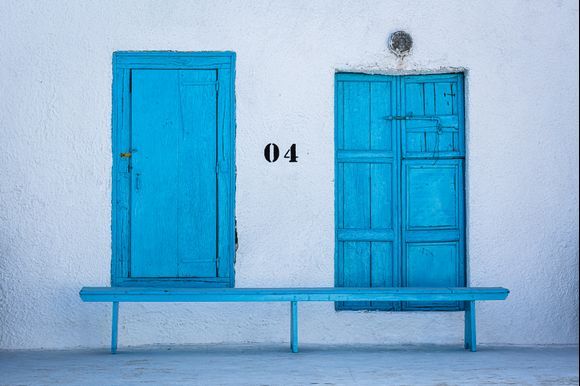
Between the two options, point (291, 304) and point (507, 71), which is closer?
point (291, 304)

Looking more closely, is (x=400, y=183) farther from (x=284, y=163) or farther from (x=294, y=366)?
(x=294, y=366)

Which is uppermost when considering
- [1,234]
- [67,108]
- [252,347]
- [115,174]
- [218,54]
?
[218,54]

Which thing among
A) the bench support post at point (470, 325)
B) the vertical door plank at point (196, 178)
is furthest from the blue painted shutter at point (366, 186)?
the vertical door plank at point (196, 178)

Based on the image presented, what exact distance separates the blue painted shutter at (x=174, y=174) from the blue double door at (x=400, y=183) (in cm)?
106

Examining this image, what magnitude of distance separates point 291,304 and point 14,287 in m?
2.22

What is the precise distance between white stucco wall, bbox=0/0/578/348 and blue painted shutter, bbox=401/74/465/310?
0.14 meters

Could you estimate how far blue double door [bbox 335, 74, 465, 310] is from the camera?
6219 mm

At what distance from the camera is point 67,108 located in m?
6.05

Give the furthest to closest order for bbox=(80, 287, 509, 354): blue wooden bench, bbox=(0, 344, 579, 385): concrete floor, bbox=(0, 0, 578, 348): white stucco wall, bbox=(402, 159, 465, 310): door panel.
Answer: bbox=(402, 159, 465, 310): door panel < bbox=(0, 0, 578, 348): white stucco wall < bbox=(80, 287, 509, 354): blue wooden bench < bbox=(0, 344, 579, 385): concrete floor

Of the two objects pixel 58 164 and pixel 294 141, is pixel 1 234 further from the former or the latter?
pixel 294 141

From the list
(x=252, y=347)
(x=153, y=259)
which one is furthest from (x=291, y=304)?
(x=153, y=259)

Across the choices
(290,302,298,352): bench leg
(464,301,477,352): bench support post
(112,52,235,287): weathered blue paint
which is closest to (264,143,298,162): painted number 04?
(112,52,235,287): weathered blue paint

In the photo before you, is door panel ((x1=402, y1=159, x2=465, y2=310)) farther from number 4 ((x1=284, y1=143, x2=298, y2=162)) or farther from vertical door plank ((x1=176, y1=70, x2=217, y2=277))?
vertical door plank ((x1=176, y1=70, x2=217, y2=277))

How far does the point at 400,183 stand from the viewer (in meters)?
6.22
